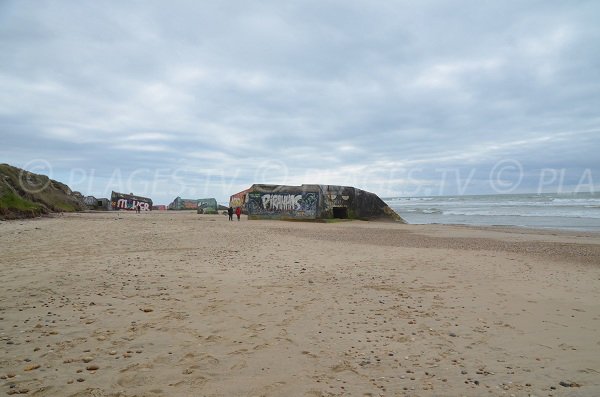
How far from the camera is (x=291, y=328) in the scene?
5090mm

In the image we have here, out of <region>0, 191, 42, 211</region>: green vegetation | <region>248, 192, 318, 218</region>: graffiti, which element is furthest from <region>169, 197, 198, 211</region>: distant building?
<region>0, 191, 42, 211</region>: green vegetation

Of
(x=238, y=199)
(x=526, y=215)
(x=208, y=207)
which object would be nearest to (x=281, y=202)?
(x=238, y=199)

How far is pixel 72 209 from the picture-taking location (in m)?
41.9

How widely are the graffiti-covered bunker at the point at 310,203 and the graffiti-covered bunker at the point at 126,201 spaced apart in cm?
3176

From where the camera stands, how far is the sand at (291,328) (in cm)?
368

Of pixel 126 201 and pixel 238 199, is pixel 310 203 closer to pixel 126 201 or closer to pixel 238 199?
pixel 238 199

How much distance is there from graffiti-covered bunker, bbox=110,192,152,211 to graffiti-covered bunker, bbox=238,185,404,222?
31764 mm

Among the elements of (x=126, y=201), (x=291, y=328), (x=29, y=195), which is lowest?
(x=291, y=328)

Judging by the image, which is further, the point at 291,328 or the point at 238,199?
the point at 238,199

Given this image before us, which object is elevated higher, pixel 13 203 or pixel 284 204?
pixel 284 204

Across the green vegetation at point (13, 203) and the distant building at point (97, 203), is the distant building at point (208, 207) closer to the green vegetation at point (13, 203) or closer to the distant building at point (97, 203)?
the distant building at point (97, 203)

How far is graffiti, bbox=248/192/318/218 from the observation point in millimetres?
31812

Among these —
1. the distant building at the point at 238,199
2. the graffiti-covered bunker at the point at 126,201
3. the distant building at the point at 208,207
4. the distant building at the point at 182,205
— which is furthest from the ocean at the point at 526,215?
the graffiti-covered bunker at the point at 126,201

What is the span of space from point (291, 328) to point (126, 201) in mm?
58450
